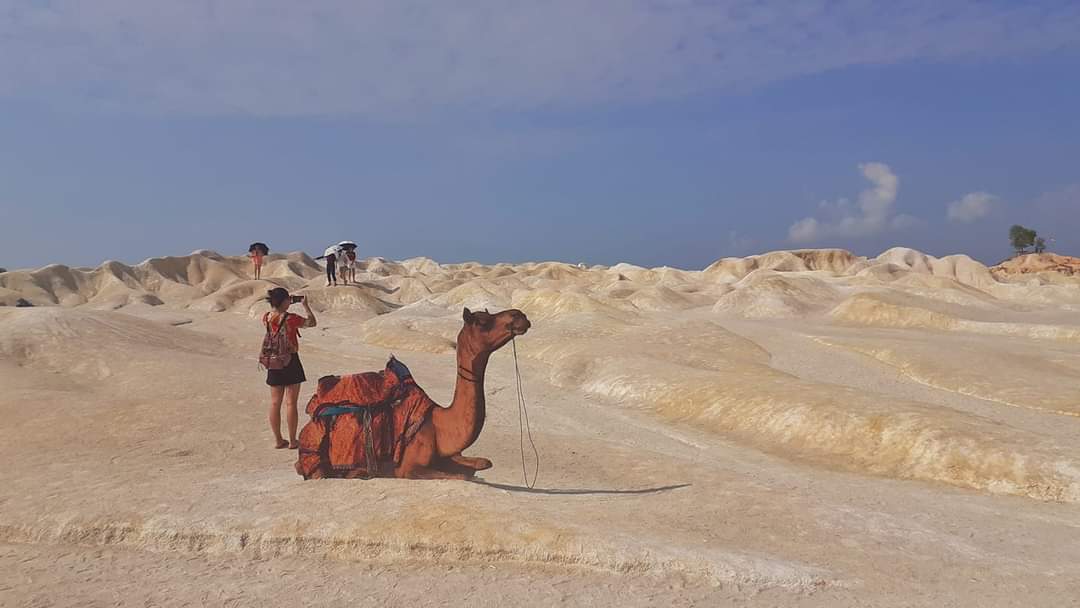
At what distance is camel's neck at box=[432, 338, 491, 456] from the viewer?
30.6 feet

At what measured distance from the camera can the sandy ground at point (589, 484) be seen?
700 centimetres

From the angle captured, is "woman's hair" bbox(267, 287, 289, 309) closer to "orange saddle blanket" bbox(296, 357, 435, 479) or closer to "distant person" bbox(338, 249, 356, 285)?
"orange saddle blanket" bbox(296, 357, 435, 479)

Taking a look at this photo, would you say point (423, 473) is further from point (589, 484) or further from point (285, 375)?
point (589, 484)

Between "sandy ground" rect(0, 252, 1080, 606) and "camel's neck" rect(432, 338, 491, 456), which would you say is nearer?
"sandy ground" rect(0, 252, 1080, 606)

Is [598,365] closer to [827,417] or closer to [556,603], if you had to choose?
[827,417]

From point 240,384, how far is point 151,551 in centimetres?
1073

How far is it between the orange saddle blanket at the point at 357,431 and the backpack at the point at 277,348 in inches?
50.7

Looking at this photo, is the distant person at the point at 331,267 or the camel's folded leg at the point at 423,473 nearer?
the camel's folded leg at the point at 423,473

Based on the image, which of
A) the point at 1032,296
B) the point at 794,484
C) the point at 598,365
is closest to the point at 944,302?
the point at 1032,296

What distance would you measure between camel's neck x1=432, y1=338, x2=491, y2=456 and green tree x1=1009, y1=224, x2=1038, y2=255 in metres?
111

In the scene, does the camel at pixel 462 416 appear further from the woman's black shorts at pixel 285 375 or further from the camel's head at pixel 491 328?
the woman's black shorts at pixel 285 375

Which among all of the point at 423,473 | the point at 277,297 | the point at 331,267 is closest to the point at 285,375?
the point at 277,297

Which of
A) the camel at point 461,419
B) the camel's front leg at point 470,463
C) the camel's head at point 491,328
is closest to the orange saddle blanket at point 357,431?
the camel at point 461,419

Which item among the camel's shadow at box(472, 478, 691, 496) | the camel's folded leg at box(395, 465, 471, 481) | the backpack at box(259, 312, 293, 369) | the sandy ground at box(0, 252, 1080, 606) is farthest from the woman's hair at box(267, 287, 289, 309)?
the camel's shadow at box(472, 478, 691, 496)
